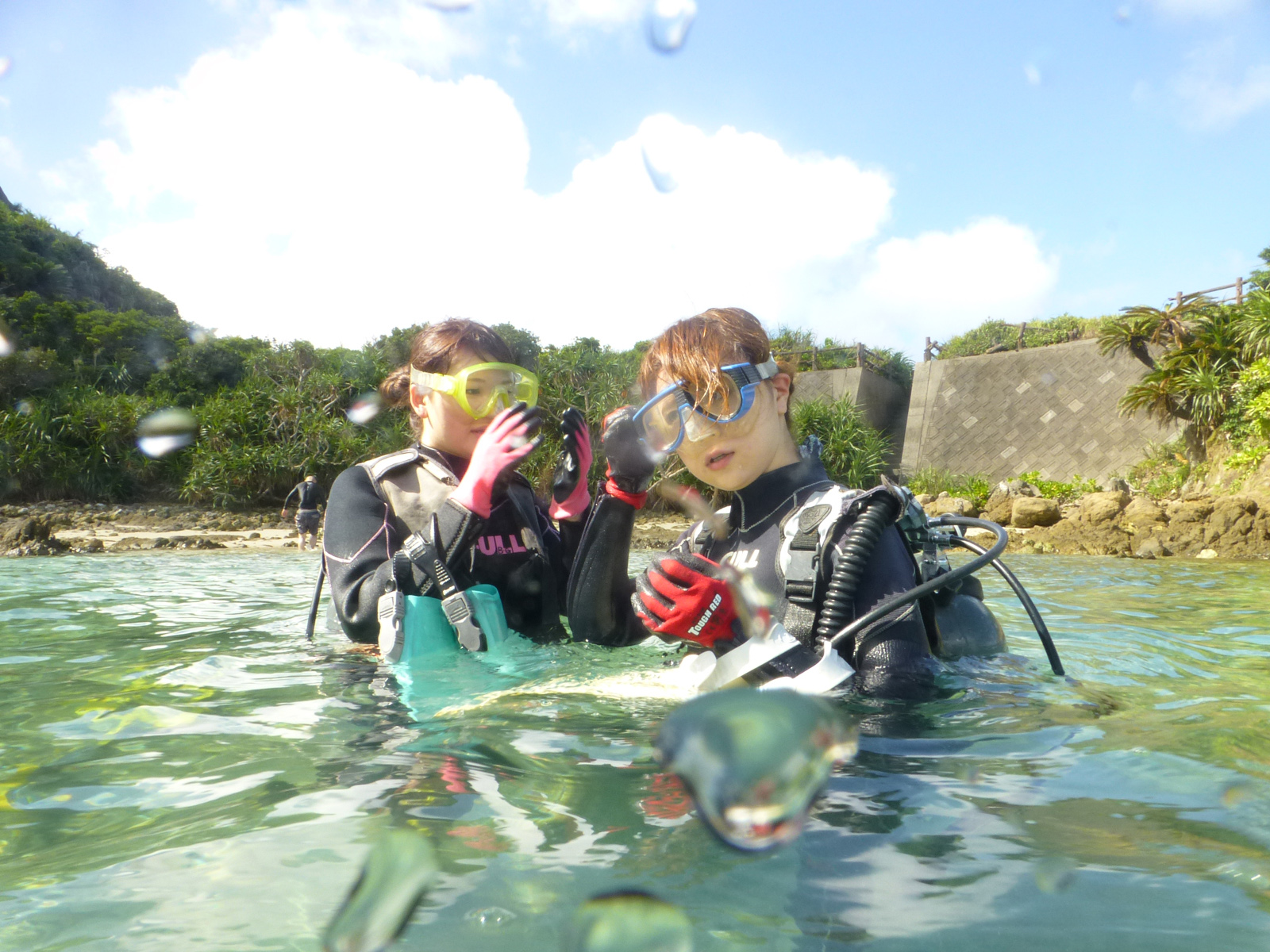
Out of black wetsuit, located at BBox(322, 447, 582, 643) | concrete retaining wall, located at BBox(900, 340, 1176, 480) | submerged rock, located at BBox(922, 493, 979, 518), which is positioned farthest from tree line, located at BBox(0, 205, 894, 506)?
black wetsuit, located at BBox(322, 447, 582, 643)

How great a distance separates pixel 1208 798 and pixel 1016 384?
21.3 m

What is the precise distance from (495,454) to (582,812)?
1.45 meters

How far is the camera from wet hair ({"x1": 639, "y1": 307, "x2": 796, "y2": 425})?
7.17 ft

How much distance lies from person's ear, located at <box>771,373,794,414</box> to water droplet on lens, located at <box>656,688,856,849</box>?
5.01 feet

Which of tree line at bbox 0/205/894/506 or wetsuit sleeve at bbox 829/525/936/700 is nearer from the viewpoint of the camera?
wetsuit sleeve at bbox 829/525/936/700

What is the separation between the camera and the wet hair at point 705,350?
2.19 metres

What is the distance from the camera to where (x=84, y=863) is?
125 cm

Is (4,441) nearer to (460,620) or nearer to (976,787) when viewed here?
(460,620)

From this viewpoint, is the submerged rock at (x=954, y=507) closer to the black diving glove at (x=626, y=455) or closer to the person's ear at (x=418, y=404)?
the person's ear at (x=418, y=404)

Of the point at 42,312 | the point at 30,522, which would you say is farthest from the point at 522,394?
the point at 42,312

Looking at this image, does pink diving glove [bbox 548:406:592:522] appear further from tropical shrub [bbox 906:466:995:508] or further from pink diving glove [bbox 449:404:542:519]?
tropical shrub [bbox 906:466:995:508]

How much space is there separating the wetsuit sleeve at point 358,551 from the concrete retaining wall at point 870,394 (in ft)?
60.3

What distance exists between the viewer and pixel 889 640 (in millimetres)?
1971

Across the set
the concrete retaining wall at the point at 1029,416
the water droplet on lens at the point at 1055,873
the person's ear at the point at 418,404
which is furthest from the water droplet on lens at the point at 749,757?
the concrete retaining wall at the point at 1029,416
